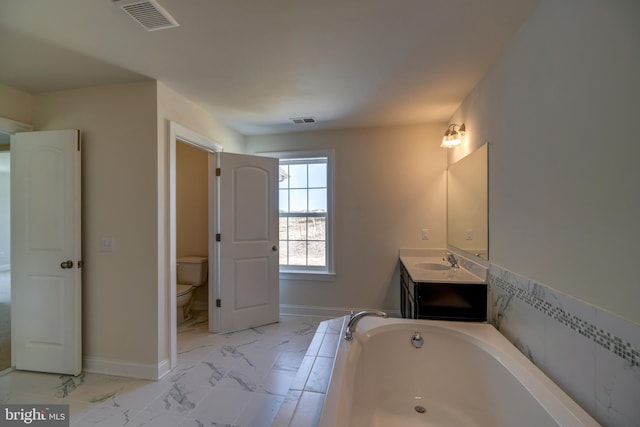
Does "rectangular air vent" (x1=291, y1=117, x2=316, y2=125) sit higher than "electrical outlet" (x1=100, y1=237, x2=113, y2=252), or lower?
higher

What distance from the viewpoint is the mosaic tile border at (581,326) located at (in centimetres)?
82

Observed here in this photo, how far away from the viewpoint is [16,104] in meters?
2.14

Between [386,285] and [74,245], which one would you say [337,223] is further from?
[74,245]

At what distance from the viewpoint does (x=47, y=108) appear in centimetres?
222

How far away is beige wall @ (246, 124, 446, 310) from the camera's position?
304 centimetres

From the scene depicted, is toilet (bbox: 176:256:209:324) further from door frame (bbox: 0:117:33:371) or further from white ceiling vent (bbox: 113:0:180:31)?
white ceiling vent (bbox: 113:0:180:31)

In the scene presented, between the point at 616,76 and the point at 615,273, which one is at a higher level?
the point at 616,76

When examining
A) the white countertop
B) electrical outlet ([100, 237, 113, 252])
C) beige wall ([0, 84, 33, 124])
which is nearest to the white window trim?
the white countertop

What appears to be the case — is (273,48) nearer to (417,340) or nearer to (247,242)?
(247,242)

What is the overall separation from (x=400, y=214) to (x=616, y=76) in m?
2.25

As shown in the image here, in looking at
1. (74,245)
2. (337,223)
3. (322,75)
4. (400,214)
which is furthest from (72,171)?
(400,214)

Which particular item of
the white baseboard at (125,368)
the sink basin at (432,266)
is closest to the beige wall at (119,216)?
the white baseboard at (125,368)

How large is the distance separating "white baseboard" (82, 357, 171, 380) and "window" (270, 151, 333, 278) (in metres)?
1.58

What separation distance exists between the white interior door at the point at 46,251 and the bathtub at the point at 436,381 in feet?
7.13
